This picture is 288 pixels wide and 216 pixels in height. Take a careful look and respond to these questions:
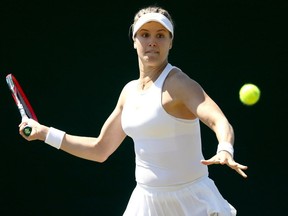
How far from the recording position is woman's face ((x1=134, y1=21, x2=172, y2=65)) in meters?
3.82

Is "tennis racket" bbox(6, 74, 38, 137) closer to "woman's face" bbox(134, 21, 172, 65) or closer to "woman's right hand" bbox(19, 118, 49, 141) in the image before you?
"woman's right hand" bbox(19, 118, 49, 141)

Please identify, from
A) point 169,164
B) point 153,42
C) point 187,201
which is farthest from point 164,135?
point 153,42

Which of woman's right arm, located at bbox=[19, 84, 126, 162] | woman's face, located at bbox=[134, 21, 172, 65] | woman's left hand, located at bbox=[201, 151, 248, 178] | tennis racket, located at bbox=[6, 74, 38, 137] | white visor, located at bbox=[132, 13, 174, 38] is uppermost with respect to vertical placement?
white visor, located at bbox=[132, 13, 174, 38]

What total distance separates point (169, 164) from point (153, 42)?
1.91 ft

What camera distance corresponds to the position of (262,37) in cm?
575

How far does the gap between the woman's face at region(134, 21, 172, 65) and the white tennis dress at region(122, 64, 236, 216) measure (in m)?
0.08

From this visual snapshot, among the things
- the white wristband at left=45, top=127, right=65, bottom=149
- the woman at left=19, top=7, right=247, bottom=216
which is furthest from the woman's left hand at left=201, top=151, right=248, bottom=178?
the white wristband at left=45, top=127, right=65, bottom=149

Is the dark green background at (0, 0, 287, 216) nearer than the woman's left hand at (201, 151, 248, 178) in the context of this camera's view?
No

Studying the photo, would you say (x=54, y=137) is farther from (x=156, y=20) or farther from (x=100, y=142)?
(x=156, y=20)

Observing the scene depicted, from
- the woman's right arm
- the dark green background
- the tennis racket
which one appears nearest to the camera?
the woman's right arm

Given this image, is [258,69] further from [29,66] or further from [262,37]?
[29,66]

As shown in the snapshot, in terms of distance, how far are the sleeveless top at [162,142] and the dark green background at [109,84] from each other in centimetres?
193

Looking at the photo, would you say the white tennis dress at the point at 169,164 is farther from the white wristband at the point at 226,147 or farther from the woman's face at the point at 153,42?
the white wristband at the point at 226,147

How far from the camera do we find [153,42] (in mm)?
3812
